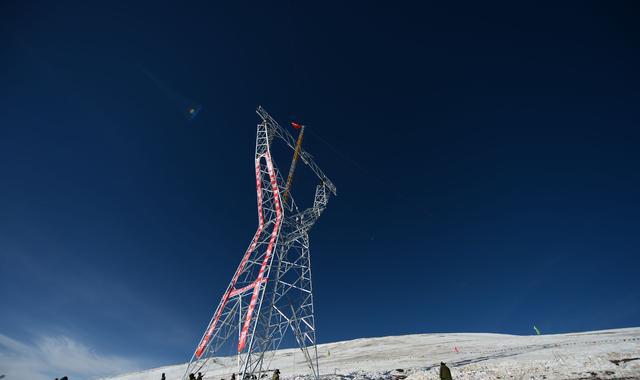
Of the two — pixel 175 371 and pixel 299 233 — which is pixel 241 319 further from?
pixel 175 371

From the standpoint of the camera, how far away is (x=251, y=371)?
1661 centimetres

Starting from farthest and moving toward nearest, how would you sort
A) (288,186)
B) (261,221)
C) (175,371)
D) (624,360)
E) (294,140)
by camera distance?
(175,371), (294,140), (288,186), (261,221), (624,360)

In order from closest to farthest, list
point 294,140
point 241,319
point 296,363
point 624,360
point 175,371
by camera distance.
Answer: point 624,360
point 241,319
point 294,140
point 296,363
point 175,371

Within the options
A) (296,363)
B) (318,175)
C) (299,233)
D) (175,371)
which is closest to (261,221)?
(299,233)

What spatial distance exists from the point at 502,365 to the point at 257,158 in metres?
21.1

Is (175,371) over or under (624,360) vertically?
over

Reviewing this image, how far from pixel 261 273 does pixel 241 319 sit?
9.22ft

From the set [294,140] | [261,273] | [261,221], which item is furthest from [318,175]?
[261,273]

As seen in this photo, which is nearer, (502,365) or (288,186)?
(502,365)

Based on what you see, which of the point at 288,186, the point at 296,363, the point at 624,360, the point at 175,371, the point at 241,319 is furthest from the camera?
the point at 175,371

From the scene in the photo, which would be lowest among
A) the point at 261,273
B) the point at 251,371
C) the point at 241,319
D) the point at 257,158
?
the point at 251,371

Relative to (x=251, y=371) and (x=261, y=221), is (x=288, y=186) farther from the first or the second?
(x=251, y=371)

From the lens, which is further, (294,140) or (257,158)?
(294,140)

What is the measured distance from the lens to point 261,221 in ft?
66.7
